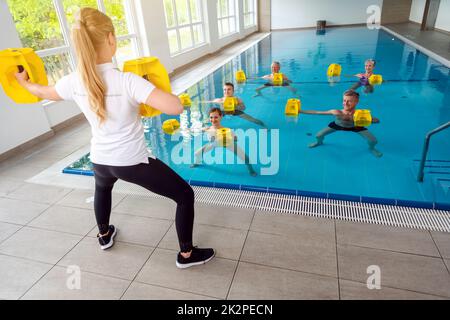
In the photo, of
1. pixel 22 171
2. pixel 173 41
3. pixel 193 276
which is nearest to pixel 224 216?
pixel 193 276

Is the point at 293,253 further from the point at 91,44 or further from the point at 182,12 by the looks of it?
the point at 182,12

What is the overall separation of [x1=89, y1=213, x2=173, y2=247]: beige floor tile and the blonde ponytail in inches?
46.4

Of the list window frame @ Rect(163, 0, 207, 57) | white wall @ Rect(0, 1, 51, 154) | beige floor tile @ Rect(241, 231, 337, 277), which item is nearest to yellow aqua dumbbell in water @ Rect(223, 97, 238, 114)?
white wall @ Rect(0, 1, 51, 154)

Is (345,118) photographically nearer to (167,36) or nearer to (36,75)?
(36,75)

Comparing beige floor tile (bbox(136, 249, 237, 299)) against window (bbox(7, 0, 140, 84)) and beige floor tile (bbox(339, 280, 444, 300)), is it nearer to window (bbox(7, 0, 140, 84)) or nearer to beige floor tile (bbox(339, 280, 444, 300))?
beige floor tile (bbox(339, 280, 444, 300))

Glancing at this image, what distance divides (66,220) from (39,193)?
67 centimetres

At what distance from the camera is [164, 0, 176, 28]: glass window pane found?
306 inches

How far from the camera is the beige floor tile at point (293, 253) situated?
1847mm

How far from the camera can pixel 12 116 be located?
372 centimetres

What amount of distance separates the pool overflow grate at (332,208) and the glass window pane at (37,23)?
3.56 m
